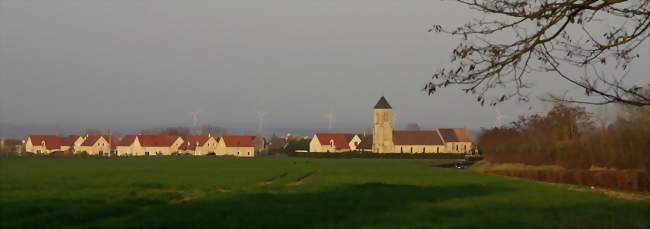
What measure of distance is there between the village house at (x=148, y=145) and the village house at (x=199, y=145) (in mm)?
3203

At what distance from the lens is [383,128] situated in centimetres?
14988

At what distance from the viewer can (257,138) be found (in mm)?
195125

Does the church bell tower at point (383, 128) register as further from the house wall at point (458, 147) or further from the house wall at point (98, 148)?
the house wall at point (98, 148)

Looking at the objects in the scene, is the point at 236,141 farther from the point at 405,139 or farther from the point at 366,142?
the point at 405,139

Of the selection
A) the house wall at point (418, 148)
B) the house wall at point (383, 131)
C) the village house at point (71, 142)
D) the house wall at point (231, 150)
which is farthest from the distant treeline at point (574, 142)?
the village house at point (71, 142)

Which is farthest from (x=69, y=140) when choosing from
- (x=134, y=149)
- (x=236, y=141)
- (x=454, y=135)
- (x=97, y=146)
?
(x=454, y=135)

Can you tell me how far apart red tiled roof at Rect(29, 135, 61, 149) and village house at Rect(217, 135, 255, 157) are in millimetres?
39747

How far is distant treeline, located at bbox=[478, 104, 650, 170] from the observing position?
59000mm

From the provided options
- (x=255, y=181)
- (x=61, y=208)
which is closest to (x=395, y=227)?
(x=61, y=208)

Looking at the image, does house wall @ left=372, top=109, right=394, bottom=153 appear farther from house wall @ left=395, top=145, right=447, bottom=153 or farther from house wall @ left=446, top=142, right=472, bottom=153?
house wall @ left=446, top=142, right=472, bottom=153

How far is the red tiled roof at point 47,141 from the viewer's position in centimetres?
17738

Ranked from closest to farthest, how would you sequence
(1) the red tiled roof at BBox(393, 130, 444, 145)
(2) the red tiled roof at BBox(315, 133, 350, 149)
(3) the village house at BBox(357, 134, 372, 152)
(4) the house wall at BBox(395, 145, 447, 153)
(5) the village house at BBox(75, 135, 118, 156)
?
1. (4) the house wall at BBox(395, 145, 447, 153)
2. (1) the red tiled roof at BBox(393, 130, 444, 145)
3. (3) the village house at BBox(357, 134, 372, 152)
4. (2) the red tiled roof at BBox(315, 133, 350, 149)
5. (5) the village house at BBox(75, 135, 118, 156)

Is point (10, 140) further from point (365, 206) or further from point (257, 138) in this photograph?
point (365, 206)

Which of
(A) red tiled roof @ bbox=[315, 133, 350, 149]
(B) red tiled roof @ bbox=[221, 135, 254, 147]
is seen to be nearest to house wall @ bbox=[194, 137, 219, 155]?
(B) red tiled roof @ bbox=[221, 135, 254, 147]
